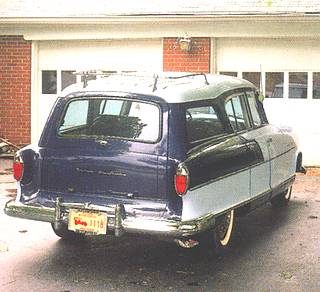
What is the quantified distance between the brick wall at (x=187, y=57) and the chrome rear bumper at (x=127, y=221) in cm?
710

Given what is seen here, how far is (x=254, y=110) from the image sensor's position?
26.1ft

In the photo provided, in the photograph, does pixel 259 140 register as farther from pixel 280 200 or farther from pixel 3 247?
pixel 3 247

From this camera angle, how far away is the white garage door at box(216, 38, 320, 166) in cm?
1228

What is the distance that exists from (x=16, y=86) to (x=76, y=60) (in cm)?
143

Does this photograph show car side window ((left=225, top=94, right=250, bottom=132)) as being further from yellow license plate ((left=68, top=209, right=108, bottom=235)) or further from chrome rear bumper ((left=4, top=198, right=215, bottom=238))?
yellow license plate ((left=68, top=209, right=108, bottom=235))

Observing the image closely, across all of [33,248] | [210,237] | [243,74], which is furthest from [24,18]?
[210,237]

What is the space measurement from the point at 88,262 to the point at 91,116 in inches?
56.1

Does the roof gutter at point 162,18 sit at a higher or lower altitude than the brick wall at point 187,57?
higher

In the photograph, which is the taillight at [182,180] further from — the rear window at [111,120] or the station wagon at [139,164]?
the rear window at [111,120]

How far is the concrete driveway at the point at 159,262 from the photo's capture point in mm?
5684

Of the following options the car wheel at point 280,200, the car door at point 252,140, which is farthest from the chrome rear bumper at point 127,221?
the car wheel at point 280,200

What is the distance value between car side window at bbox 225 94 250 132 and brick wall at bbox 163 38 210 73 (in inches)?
205

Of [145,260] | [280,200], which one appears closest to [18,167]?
[145,260]

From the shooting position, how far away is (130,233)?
19.0ft
